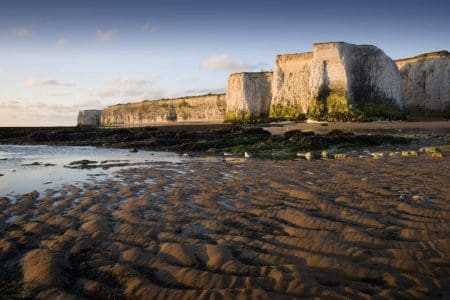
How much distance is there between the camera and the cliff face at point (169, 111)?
8231cm

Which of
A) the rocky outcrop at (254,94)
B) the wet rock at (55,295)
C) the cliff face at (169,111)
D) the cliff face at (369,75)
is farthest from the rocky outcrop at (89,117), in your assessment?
the wet rock at (55,295)

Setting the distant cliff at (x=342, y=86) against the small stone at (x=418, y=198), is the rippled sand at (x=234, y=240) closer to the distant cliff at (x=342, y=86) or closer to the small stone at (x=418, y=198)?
the small stone at (x=418, y=198)

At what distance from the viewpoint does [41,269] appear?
398 centimetres

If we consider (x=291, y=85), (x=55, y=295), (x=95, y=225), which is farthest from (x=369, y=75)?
(x=55, y=295)

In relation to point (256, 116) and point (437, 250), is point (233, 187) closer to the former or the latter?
point (437, 250)

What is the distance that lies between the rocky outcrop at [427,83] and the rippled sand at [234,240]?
5467cm

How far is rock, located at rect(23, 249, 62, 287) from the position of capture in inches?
147

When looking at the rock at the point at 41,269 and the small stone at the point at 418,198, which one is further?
the small stone at the point at 418,198

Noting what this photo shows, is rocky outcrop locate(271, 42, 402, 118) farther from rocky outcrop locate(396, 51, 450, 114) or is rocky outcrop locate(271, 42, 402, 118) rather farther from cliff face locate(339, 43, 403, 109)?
rocky outcrop locate(396, 51, 450, 114)

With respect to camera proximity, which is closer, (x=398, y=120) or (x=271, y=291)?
(x=271, y=291)

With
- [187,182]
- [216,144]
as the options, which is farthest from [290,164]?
[216,144]

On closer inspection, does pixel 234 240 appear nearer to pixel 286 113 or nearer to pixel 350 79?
pixel 350 79

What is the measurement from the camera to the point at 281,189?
25.7 feet

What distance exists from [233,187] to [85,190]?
10.2ft
